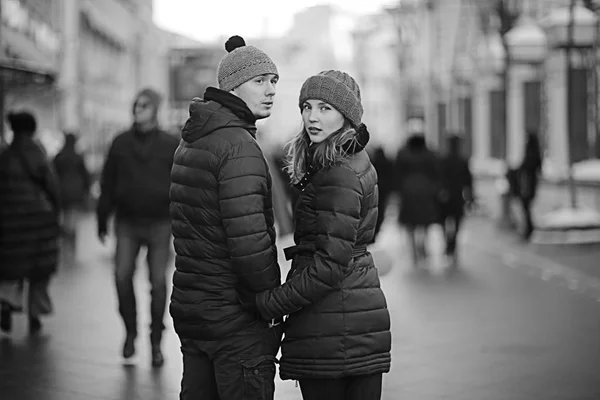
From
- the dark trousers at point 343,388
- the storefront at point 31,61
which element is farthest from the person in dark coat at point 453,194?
the dark trousers at point 343,388

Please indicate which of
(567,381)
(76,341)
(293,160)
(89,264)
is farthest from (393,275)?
(293,160)

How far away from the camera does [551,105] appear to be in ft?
81.4

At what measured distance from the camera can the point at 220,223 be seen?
16.6ft

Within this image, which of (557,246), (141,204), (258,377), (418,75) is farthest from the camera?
(418,75)

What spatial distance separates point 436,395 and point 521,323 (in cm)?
336

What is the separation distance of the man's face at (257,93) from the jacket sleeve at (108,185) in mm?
3556

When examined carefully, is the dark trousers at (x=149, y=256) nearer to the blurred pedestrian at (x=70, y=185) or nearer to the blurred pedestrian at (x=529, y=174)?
the blurred pedestrian at (x=70, y=185)

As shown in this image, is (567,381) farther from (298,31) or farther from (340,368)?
(298,31)

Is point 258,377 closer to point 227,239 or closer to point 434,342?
point 227,239

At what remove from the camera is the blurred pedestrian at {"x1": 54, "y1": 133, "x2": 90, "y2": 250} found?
19.8 metres

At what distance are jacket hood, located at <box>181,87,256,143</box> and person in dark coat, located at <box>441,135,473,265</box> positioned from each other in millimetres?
12158

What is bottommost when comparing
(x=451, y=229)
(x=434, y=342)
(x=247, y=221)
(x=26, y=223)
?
(x=434, y=342)

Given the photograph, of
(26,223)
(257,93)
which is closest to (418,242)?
(26,223)

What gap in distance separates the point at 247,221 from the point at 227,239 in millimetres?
114
